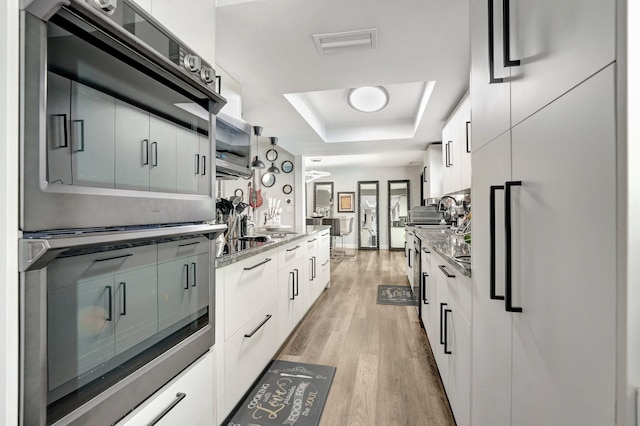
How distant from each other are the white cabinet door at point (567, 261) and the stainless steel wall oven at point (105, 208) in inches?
39.6

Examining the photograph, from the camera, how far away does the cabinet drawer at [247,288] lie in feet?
5.02

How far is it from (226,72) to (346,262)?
203 inches

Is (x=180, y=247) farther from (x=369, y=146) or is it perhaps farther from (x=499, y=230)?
(x=369, y=146)

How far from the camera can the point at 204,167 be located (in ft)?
3.86

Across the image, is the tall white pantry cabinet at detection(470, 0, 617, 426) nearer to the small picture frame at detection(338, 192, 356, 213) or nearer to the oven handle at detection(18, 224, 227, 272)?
the oven handle at detection(18, 224, 227, 272)

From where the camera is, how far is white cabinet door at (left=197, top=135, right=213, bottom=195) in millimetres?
1155

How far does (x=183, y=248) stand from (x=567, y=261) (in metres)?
1.09

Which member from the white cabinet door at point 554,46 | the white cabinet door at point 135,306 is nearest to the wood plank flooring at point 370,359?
the white cabinet door at point 135,306

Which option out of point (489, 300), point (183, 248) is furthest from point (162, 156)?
point (489, 300)

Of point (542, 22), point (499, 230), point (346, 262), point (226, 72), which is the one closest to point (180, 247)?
point (499, 230)

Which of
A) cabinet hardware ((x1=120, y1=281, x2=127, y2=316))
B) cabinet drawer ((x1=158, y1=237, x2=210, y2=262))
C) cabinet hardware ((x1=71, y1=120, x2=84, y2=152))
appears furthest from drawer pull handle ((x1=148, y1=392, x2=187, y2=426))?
cabinet hardware ((x1=71, y1=120, x2=84, y2=152))

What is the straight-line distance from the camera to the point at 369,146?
5023mm

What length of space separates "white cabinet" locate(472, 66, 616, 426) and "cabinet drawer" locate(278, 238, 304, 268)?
1605mm

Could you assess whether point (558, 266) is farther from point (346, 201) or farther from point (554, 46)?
point (346, 201)
